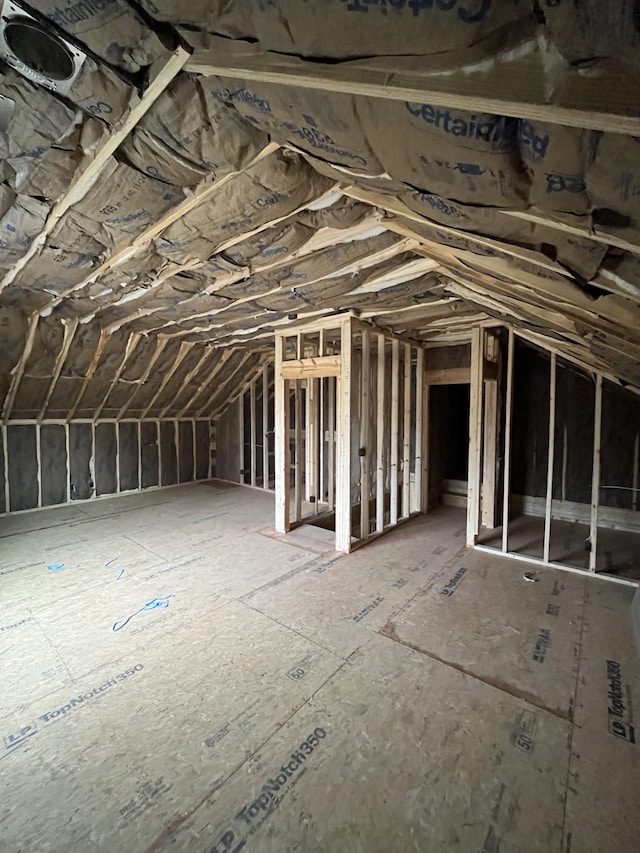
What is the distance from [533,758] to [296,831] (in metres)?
1.15

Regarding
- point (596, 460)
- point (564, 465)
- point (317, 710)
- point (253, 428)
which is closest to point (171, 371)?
point (253, 428)

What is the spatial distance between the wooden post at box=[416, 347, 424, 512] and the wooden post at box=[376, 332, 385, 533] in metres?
1.11

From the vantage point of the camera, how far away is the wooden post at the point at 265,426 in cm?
711

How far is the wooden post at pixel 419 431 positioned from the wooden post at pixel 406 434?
0.65ft

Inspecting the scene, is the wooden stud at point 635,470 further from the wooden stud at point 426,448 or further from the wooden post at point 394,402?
the wooden post at point 394,402

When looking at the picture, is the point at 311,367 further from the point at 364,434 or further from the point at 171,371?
the point at 171,371

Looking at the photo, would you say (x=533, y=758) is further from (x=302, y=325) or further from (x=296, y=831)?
(x=302, y=325)

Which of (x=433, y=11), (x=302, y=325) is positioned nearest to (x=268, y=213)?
(x=433, y=11)

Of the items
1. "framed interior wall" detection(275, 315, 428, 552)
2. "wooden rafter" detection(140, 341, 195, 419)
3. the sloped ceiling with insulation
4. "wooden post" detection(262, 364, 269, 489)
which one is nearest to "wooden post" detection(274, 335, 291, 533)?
"framed interior wall" detection(275, 315, 428, 552)

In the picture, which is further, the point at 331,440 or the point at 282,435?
the point at 331,440

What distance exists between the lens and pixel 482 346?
434 centimetres

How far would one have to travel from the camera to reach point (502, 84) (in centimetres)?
63

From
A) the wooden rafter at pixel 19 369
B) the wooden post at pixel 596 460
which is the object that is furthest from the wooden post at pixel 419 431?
the wooden rafter at pixel 19 369

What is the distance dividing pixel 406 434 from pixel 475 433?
3.22 ft
